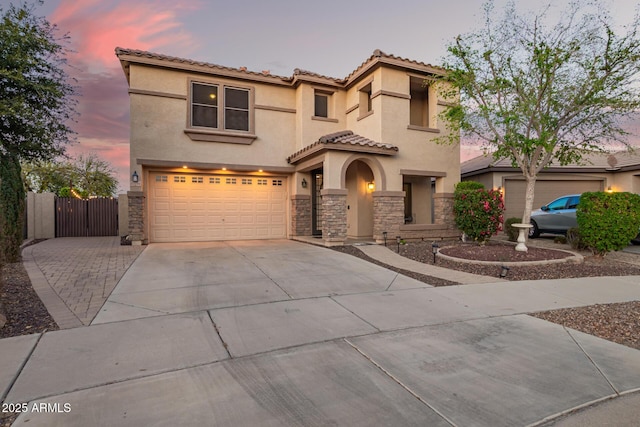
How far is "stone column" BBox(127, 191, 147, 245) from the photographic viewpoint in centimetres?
1088

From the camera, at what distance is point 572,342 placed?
3701mm

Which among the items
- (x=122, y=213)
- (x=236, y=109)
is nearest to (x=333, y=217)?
(x=236, y=109)

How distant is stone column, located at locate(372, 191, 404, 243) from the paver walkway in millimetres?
7567

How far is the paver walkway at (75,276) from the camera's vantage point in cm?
454

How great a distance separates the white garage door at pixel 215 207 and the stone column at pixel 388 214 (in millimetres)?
3973

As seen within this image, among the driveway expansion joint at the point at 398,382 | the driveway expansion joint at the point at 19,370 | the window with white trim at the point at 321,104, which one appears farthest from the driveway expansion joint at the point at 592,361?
the window with white trim at the point at 321,104

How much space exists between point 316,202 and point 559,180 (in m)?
11.7

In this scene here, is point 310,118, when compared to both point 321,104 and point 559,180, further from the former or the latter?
point 559,180

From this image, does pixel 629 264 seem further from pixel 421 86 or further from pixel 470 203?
pixel 421 86

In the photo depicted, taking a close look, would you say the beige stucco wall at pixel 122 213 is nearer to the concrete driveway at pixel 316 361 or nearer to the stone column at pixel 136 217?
the stone column at pixel 136 217

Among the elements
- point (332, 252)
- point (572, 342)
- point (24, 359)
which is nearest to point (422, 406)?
point (572, 342)

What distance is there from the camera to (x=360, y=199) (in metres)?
12.9

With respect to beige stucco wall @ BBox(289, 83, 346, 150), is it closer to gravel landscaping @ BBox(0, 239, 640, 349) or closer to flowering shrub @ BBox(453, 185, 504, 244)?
gravel landscaping @ BBox(0, 239, 640, 349)

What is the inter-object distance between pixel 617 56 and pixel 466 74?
359cm
